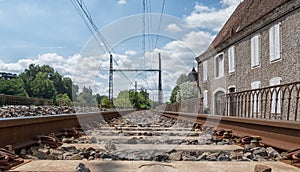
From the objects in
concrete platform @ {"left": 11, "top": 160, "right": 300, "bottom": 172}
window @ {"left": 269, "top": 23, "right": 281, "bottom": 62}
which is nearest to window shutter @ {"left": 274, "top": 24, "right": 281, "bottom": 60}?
window @ {"left": 269, "top": 23, "right": 281, "bottom": 62}

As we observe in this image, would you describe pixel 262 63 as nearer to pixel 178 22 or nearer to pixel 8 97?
pixel 178 22

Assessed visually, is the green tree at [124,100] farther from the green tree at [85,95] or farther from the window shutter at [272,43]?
the window shutter at [272,43]

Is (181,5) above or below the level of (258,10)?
below

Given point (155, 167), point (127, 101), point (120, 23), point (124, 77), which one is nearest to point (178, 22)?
point (120, 23)

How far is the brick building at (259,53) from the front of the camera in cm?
1083

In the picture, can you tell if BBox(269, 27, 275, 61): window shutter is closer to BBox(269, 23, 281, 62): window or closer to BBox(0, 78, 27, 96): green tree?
BBox(269, 23, 281, 62): window

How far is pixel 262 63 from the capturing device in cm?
1320

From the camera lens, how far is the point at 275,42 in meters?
12.0

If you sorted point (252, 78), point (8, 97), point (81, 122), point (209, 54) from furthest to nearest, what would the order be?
point (209, 54)
point (8, 97)
point (252, 78)
point (81, 122)

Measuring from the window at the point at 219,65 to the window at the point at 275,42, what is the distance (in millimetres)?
6759

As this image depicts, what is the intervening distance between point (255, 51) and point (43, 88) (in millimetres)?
65529

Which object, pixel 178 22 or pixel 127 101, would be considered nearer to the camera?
pixel 178 22

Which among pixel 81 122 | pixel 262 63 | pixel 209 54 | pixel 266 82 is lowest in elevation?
pixel 81 122

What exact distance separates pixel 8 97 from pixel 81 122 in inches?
440
